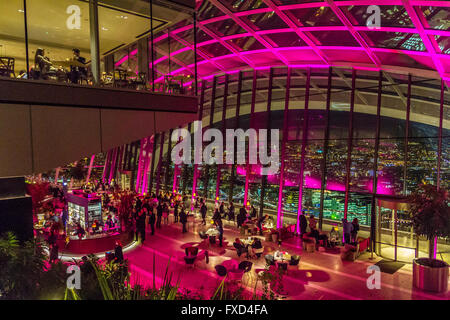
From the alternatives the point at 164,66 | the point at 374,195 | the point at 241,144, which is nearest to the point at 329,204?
the point at 374,195

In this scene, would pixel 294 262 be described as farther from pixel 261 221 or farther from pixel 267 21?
pixel 267 21

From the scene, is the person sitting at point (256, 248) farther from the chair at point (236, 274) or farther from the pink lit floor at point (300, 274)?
the chair at point (236, 274)

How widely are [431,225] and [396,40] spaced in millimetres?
6933

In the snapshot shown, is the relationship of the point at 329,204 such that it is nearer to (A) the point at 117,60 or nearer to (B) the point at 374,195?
(B) the point at 374,195

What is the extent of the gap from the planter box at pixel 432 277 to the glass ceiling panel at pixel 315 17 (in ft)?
28.5

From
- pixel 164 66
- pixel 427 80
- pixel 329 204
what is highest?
pixel 164 66

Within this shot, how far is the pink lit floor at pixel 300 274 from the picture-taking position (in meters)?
8.35

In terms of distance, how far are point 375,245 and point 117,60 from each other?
746 inches

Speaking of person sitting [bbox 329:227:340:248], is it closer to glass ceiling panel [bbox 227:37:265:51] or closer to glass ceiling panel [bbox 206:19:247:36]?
glass ceiling panel [bbox 227:37:265:51]

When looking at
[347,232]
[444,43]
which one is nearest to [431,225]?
[347,232]

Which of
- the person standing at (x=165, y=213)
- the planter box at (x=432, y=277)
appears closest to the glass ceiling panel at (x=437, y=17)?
the planter box at (x=432, y=277)

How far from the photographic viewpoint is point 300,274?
9.80 m

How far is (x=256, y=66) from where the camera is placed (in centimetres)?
1773
